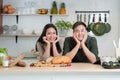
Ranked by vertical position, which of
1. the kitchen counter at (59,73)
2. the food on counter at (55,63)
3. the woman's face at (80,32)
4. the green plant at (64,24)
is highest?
the green plant at (64,24)

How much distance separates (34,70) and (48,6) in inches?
94.3

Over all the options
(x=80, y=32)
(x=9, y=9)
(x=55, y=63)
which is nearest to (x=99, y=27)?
(x=9, y=9)

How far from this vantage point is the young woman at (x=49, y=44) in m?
2.52

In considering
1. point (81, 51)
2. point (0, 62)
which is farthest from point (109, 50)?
point (0, 62)

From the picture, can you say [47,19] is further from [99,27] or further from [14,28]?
[99,27]

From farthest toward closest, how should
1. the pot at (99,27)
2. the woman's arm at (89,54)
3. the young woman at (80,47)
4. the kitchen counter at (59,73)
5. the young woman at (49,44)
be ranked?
the pot at (99,27), the young woman at (49,44), the young woman at (80,47), the woman's arm at (89,54), the kitchen counter at (59,73)

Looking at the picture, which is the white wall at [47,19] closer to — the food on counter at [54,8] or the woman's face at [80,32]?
the food on counter at [54,8]

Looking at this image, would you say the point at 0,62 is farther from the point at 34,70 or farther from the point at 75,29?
the point at 75,29

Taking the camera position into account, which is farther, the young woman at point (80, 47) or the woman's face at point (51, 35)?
the woman's face at point (51, 35)

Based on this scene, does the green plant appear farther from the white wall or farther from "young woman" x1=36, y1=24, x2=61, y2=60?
"young woman" x1=36, y1=24, x2=61, y2=60

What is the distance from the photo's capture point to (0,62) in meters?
1.95

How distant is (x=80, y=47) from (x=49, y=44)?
34cm

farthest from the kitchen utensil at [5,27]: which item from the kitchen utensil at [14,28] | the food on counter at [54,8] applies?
the food on counter at [54,8]

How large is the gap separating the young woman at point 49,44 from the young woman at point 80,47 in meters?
0.13
